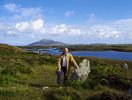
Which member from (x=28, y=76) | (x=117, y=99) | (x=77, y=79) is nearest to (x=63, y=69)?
(x=77, y=79)

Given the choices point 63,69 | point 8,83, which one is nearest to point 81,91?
point 63,69

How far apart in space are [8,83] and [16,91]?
3.00 metres

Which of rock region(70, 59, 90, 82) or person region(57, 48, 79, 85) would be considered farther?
rock region(70, 59, 90, 82)

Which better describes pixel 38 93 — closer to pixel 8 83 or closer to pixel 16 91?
pixel 16 91

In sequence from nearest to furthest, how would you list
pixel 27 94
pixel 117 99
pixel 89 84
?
1. pixel 117 99
2. pixel 27 94
3. pixel 89 84

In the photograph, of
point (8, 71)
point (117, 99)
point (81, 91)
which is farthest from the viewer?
point (8, 71)

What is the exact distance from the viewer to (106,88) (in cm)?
1911

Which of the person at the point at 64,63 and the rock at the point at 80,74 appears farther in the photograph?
the rock at the point at 80,74

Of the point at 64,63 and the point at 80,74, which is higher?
the point at 64,63

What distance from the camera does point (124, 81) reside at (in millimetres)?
19719

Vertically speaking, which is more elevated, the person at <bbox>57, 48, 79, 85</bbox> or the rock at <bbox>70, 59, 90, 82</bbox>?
the person at <bbox>57, 48, 79, 85</bbox>

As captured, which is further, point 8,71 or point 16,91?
point 8,71

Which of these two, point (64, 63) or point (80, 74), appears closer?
point (64, 63)

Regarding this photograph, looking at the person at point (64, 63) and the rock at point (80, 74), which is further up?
the person at point (64, 63)
